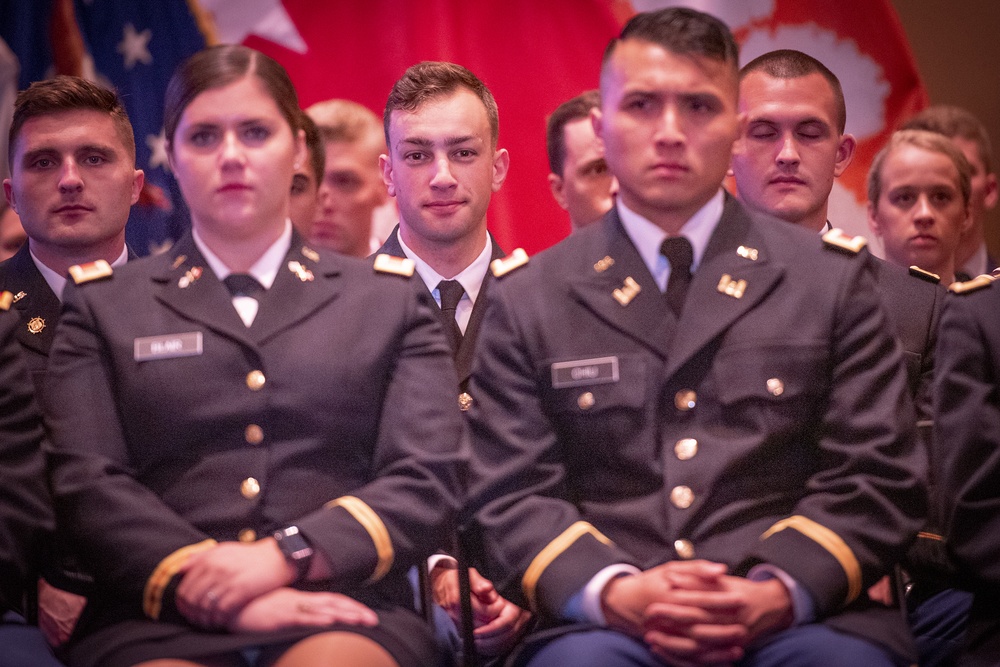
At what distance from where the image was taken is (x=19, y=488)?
2.22m

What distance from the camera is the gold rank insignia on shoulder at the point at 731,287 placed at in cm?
226

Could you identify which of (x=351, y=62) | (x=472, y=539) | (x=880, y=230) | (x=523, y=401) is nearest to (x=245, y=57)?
(x=523, y=401)

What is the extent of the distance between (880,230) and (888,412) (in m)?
1.78

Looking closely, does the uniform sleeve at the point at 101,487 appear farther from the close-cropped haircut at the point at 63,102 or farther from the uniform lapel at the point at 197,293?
the close-cropped haircut at the point at 63,102

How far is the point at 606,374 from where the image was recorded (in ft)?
7.43

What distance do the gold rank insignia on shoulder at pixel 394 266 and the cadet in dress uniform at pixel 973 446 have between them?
1223 mm

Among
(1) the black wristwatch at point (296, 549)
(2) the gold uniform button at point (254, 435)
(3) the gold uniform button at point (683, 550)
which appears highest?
(2) the gold uniform button at point (254, 435)

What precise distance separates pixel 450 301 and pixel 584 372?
1033mm

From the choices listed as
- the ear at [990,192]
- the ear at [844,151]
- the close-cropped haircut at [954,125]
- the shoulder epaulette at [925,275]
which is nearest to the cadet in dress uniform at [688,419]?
the shoulder epaulette at [925,275]

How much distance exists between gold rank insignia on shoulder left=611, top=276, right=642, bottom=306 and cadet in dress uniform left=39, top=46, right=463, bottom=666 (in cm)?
40

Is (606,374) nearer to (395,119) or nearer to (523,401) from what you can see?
(523,401)

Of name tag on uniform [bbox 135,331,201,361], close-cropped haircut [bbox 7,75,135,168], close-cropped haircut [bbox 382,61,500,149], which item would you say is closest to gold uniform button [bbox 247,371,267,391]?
name tag on uniform [bbox 135,331,201,361]

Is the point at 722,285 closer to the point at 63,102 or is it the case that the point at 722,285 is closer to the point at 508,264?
the point at 508,264

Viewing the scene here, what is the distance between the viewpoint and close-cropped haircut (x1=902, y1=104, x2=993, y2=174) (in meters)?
4.48
